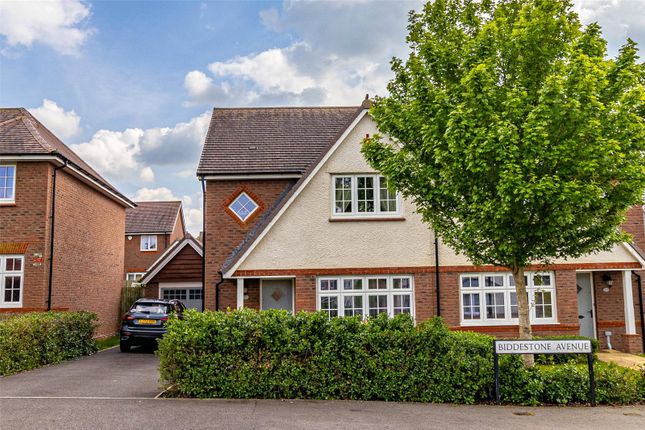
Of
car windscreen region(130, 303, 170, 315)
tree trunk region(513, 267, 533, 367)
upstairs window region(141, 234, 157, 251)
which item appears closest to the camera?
tree trunk region(513, 267, 533, 367)

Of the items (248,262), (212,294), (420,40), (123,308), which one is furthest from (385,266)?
(123,308)

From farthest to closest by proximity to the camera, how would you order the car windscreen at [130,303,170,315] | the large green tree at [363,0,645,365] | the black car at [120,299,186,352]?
the car windscreen at [130,303,170,315] < the black car at [120,299,186,352] < the large green tree at [363,0,645,365]

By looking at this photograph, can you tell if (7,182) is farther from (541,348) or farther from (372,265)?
(541,348)

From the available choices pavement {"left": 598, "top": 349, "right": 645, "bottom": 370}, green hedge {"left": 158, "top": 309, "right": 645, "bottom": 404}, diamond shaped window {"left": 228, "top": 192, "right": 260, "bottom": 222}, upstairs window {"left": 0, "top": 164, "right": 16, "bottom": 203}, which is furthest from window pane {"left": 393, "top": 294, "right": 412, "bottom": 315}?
upstairs window {"left": 0, "top": 164, "right": 16, "bottom": 203}

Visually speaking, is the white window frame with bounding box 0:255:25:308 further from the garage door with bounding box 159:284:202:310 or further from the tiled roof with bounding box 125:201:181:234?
the tiled roof with bounding box 125:201:181:234

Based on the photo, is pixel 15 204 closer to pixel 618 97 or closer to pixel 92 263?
pixel 92 263

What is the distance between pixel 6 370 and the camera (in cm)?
1148

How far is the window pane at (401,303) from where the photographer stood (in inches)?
582

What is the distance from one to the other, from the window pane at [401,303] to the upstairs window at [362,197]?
2.38m

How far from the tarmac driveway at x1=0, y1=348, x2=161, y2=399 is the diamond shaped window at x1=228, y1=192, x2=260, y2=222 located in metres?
4.97

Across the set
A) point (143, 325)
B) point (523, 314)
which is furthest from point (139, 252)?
point (523, 314)

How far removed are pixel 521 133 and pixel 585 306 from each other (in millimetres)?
9539

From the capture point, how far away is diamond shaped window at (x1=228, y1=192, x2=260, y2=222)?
16.6 metres

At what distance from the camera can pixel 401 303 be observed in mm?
14805
